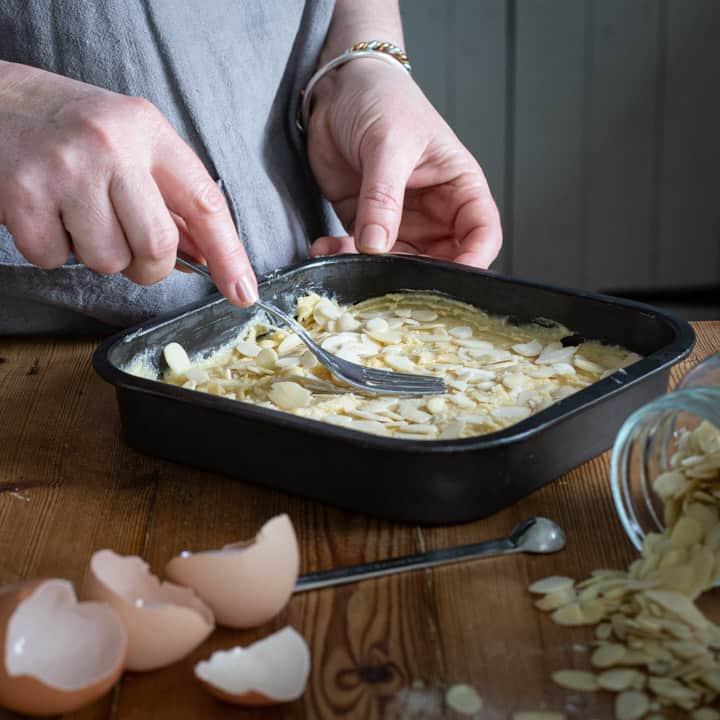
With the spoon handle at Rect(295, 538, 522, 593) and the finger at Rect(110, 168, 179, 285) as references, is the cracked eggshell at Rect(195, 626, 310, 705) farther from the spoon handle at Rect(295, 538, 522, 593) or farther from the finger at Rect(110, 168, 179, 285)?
the finger at Rect(110, 168, 179, 285)

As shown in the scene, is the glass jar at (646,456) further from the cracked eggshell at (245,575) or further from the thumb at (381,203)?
the thumb at (381,203)

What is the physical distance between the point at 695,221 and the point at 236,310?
Result: 1865 millimetres

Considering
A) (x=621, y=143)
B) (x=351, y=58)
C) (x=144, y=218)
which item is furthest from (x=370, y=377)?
(x=621, y=143)

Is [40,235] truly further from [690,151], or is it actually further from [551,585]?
[690,151]

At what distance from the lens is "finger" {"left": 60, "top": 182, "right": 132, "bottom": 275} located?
3.04 feet

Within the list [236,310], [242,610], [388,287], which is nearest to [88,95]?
[236,310]

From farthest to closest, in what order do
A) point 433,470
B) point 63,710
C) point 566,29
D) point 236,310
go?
point 566,29 → point 236,310 → point 433,470 → point 63,710

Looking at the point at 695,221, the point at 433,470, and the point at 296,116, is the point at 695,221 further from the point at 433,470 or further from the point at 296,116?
the point at 433,470

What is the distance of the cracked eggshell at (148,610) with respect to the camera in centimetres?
63

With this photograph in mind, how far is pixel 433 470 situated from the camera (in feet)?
2.56

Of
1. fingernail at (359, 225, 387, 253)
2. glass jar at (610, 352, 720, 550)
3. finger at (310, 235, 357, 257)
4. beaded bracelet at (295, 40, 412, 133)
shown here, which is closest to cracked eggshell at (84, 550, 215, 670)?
glass jar at (610, 352, 720, 550)

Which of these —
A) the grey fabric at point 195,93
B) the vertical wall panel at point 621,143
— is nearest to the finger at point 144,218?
the grey fabric at point 195,93

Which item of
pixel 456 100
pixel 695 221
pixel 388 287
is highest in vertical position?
pixel 388 287

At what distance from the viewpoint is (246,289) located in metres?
0.99
